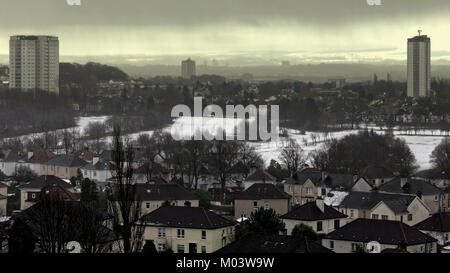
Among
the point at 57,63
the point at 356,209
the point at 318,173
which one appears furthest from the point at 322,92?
the point at 356,209

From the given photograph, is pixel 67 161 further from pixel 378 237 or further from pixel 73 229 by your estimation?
pixel 73 229

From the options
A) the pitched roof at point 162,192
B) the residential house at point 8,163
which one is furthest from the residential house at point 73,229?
the residential house at point 8,163

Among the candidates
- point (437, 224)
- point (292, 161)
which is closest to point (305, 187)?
point (292, 161)

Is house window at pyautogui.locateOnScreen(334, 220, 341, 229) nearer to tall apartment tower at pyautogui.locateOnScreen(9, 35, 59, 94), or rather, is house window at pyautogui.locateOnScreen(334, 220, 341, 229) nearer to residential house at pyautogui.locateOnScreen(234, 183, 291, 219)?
residential house at pyautogui.locateOnScreen(234, 183, 291, 219)

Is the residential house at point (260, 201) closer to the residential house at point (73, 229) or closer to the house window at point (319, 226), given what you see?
the house window at point (319, 226)

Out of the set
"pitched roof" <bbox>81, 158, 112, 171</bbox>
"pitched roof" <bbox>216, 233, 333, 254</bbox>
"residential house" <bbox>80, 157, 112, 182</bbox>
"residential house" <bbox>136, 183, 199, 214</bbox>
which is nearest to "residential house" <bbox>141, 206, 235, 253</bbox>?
"pitched roof" <bbox>216, 233, 333, 254</bbox>
